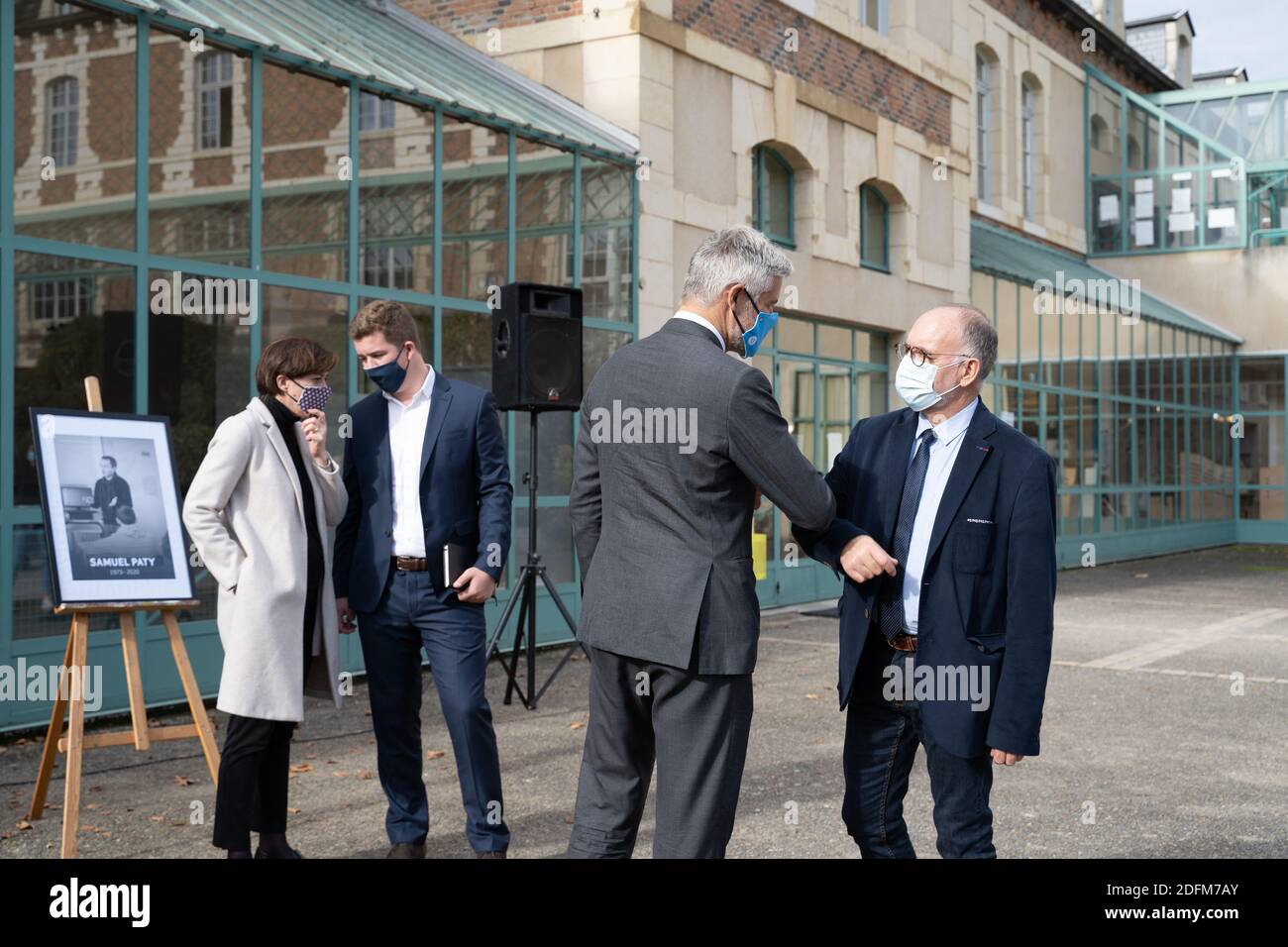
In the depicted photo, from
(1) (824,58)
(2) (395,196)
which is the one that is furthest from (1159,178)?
(2) (395,196)

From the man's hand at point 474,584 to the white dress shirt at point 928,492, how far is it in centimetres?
165

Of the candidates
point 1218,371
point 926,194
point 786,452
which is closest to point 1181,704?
point 786,452

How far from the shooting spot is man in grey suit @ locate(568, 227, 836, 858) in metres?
3.34

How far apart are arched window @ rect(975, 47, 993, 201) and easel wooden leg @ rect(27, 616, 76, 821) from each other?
19150mm

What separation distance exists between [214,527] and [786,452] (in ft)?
7.15

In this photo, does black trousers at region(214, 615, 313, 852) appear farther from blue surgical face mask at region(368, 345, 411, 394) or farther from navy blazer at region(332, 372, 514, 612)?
blue surgical face mask at region(368, 345, 411, 394)

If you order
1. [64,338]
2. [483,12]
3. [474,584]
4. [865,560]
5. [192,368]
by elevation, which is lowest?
[474,584]

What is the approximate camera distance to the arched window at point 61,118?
302 inches

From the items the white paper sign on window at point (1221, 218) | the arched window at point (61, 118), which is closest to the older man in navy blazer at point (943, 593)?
the arched window at point (61, 118)

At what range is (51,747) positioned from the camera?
550 cm

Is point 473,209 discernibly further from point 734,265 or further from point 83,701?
point 734,265

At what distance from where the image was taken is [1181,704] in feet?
28.9

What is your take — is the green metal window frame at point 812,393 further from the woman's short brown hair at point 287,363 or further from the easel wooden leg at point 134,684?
the woman's short brown hair at point 287,363

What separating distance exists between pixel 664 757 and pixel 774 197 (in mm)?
11677
